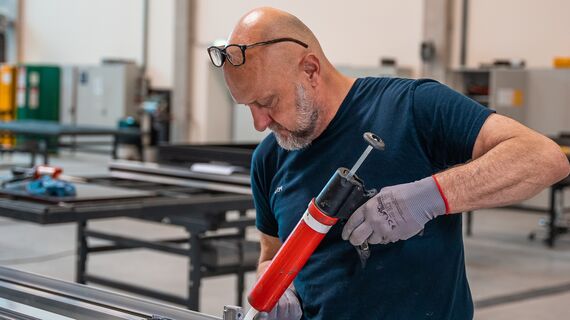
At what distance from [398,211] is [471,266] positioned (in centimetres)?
505

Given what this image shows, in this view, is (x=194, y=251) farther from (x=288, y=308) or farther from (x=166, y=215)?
(x=288, y=308)

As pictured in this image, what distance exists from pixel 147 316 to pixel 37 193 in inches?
74.4

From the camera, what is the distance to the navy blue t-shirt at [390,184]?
5.35 feet

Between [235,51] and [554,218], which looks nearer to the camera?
[235,51]

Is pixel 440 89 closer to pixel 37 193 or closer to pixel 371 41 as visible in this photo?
pixel 37 193

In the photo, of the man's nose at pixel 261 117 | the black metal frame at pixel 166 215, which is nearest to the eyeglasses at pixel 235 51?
the man's nose at pixel 261 117

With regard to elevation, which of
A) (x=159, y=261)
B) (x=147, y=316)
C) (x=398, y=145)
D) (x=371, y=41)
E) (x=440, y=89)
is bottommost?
(x=159, y=261)

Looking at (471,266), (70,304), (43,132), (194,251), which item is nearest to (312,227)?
(70,304)

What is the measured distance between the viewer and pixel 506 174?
1475mm

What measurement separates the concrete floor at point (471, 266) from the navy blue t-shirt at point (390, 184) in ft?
10.2

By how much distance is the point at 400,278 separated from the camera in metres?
1.65

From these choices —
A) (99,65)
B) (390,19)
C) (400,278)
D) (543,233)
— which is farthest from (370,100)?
(99,65)

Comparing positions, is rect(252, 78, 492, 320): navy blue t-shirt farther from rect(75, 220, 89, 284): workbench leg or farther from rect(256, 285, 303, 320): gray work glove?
rect(75, 220, 89, 284): workbench leg

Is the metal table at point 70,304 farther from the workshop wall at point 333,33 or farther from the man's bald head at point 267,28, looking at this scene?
the workshop wall at point 333,33
